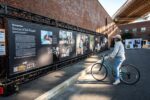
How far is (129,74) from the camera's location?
8289 mm

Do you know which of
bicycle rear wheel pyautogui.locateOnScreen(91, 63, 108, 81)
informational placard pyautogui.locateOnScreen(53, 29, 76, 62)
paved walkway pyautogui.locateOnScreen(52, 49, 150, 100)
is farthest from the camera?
informational placard pyautogui.locateOnScreen(53, 29, 76, 62)

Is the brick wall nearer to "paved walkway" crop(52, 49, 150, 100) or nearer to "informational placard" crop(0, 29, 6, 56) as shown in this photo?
"informational placard" crop(0, 29, 6, 56)

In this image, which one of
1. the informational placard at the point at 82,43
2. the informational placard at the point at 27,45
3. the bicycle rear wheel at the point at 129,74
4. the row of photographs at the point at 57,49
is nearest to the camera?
Answer: the informational placard at the point at 27,45

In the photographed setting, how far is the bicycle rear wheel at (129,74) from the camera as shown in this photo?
27.0 feet

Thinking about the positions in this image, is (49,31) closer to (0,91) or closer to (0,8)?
(0,8)

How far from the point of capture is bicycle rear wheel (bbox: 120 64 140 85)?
823cm

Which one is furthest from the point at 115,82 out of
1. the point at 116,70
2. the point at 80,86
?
the point at 80,86

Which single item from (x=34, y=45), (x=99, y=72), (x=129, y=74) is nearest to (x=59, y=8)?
(x=99, y=72)

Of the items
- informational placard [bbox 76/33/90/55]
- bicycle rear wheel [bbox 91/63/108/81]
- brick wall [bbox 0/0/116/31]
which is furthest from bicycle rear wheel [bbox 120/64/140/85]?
informational placard [bbox 76/33/90/55]

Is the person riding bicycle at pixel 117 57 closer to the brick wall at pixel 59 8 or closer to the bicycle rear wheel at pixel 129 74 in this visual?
the bicycle rear wheel at pixel 129 74

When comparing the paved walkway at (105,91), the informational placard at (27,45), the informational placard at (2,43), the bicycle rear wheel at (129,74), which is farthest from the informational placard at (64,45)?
the informational placard at (2,43)

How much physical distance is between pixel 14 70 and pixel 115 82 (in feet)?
12.2

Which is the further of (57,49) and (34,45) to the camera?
(57,49)

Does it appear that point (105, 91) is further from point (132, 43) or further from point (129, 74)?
point (132, 43)
